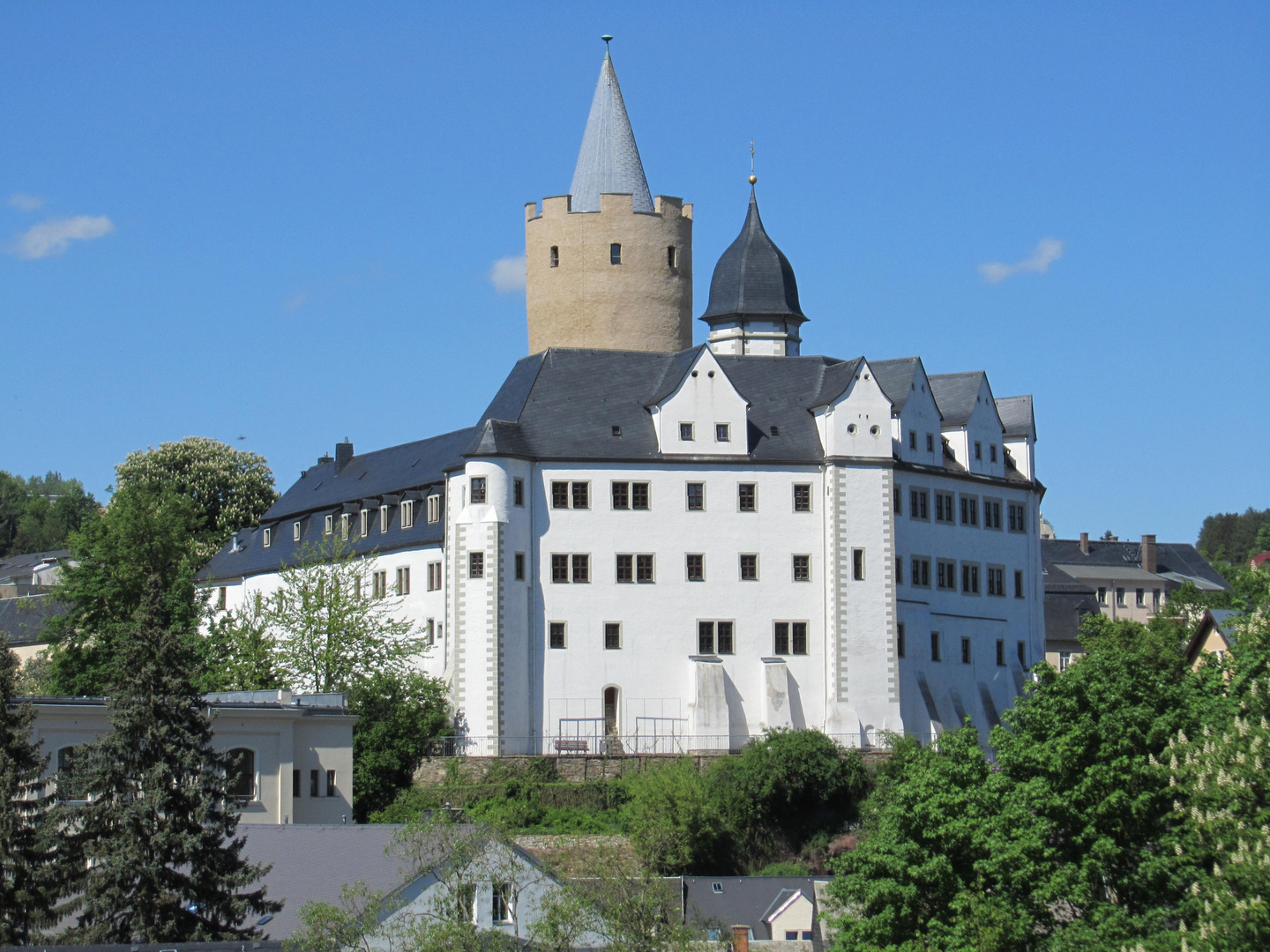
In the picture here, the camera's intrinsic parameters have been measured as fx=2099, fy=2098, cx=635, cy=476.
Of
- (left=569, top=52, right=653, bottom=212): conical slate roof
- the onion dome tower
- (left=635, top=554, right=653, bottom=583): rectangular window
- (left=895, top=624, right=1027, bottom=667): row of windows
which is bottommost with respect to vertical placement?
(left=895, top=624, right=1027, bottom=667): row of windows

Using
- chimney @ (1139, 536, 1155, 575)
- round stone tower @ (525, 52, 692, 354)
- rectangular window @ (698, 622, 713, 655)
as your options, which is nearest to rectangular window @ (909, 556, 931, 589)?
rectangular window @ (698, 622, 713, 655)

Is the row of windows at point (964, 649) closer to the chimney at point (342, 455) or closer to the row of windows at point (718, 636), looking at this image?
the row of windows at point (718, 636)

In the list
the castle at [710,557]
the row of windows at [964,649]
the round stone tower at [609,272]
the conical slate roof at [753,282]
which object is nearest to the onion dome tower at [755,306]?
the conical slate roof at [753,282]

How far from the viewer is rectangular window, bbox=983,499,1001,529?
79688mm

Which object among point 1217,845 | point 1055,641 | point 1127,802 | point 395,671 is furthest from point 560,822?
point 1055,641

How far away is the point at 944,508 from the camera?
3056 inches

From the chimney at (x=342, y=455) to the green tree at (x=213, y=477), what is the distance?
12.4 m

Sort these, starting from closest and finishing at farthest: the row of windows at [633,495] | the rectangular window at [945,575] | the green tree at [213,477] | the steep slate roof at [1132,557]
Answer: the row of windows at [633,495], the rectangular window at [945,575], the green tree at [213,477], the steep slate roof at [1132,557]

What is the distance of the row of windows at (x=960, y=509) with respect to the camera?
250ft

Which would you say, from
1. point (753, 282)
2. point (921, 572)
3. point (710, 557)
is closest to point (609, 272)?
point (753, 282)

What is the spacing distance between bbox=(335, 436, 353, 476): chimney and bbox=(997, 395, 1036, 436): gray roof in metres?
28.9

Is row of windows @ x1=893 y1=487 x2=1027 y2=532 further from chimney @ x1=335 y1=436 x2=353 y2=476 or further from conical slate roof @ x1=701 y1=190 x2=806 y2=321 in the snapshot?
chimney @ x1=335 y1=436 x2=353 y2=476

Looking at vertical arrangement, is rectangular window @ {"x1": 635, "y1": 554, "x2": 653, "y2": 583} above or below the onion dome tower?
below

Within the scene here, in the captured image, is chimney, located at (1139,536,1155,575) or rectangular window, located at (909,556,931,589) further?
chimney, located at (1139,536,1155,575)
